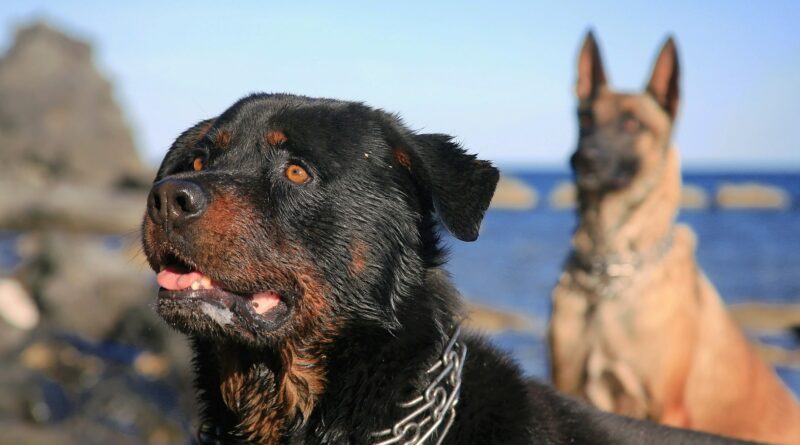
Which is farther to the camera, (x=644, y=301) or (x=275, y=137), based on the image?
(x=644, y=301)

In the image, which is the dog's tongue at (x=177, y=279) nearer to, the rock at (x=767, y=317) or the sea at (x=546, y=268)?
the sea at (x=546, y=268)

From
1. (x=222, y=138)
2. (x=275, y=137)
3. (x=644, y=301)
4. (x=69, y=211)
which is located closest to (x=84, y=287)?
(x=644, y=301)

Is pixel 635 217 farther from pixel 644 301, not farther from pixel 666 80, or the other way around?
pixel 666 80

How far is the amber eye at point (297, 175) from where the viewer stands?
312 centimetres

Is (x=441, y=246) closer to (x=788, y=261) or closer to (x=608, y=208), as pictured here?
(x=608, y=208)

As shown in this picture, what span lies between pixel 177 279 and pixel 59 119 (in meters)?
48.9

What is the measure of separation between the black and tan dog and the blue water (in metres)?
0.37

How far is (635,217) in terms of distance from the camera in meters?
6.36

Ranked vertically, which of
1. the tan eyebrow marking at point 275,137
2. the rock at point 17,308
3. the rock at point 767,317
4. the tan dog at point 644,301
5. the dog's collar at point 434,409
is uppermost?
the tan eyebrow marking at point 275,137

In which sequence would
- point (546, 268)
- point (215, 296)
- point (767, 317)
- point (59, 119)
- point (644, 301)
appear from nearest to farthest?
point (215, 296) < point (644, 301) < point (767, 317) < point (546, 268) < point (59, 119)

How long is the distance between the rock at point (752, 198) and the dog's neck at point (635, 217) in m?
51.8

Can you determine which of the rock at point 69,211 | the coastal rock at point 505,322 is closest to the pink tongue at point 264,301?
the coastal rock at point 505,322

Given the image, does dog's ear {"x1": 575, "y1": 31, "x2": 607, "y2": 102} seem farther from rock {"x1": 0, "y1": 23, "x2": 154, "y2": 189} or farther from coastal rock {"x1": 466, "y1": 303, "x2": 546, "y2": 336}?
rock {"x1": 0, "y1": 23, "x2": 154, "y2": 189}

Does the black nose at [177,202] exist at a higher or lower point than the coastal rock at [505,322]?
higher
